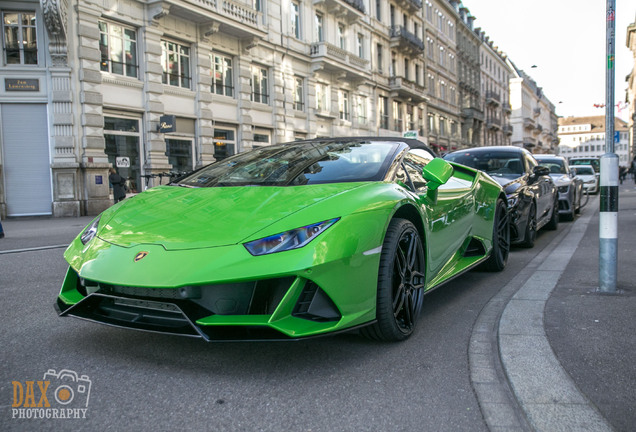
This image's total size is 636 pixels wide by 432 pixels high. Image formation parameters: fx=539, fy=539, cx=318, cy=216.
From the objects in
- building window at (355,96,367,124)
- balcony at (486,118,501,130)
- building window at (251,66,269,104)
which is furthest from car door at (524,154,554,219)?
balcony at (486,118,501,130)

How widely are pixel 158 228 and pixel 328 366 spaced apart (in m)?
1.14

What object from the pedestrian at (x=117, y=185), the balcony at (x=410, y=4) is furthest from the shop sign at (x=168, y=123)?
the balcony at (x=410, y=4)

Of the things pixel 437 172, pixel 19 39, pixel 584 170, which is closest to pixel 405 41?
pixel 584 170

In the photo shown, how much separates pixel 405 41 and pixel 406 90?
3400 mm

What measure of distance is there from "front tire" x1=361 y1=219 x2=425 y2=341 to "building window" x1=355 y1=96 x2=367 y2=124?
2794 centimetres

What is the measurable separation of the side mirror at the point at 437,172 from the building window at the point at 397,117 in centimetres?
3292

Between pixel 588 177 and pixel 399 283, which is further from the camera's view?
pixel 588 177

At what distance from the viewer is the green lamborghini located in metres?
2.44

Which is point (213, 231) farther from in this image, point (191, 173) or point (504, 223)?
point (504, 223)

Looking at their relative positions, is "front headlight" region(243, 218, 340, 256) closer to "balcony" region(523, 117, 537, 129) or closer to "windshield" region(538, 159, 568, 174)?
"windshield" region(538, 159, 568, 174)

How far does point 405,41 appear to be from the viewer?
36000 millimetres

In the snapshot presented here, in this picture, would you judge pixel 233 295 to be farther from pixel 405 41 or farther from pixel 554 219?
pixel 405 41

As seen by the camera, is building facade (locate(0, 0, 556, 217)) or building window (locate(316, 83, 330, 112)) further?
building window (locate(316, 83, 330, 112))

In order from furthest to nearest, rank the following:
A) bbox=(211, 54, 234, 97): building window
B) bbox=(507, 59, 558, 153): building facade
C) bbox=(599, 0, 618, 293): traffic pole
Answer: bbox=(507, 59, 558, 153): building facade
bbox=(211, 54, 234, 97): building window
bbox=(599, 0, 618, 293): traffic pole
